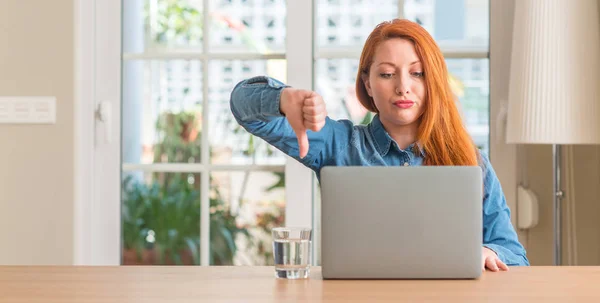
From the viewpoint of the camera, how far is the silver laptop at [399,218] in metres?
1.28

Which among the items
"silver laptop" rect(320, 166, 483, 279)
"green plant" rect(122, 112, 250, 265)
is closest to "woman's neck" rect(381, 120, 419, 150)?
"silver laptop" rect(320, 166, 483, 279)

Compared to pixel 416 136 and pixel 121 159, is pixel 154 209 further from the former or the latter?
pixel 416 136

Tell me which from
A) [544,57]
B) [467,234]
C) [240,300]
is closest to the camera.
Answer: [240,300]

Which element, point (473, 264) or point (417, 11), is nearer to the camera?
point (473, 264)

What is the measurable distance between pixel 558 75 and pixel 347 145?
94cm

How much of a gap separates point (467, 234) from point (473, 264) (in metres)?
0.05

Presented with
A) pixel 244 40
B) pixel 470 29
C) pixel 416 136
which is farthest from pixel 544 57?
pixel 244 40

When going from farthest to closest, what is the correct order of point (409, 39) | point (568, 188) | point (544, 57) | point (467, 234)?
point (568, 188), point (544, 57), point (409, 39), point (467, 234)

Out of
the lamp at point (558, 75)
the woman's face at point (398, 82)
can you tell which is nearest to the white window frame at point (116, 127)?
the lamp at point (558, 75)

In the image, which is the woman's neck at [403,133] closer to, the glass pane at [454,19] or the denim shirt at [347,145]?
the denim shirt at [347,145]

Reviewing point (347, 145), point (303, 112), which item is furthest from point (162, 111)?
point (303, 112)

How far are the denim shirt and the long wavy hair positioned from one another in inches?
2.0

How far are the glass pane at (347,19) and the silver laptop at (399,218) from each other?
6.16 ft

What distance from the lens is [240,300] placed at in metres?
1.16
